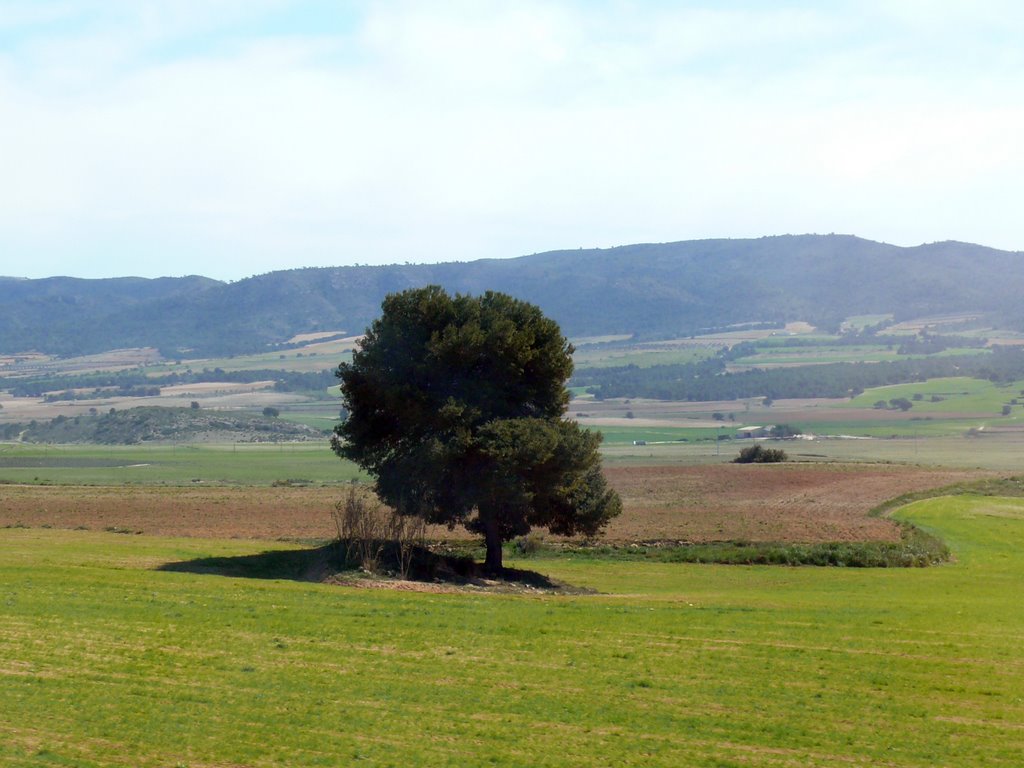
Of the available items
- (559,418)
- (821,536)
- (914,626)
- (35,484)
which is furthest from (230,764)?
(35,484)

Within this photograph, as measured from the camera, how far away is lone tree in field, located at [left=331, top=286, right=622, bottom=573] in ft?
96.7

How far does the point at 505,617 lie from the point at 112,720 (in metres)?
8.65

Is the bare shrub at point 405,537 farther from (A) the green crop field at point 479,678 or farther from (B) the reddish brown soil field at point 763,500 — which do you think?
(B) the reddish brown soil field at point 763,500

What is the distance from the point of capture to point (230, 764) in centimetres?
1052

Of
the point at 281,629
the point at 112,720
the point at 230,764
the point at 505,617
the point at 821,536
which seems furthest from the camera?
the point at 821,536

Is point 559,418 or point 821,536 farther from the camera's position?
point 821,536

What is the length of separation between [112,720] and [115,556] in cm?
1746

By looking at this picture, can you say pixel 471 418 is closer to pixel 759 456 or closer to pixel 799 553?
pixel 799 553

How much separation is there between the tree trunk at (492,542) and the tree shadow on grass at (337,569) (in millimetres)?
406

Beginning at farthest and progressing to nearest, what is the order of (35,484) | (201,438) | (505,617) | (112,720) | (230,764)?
(201,438)
(35,484)
(505,617)
(112,720)
(230,764)

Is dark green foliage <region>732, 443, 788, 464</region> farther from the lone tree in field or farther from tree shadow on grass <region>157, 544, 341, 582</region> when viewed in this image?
tree shadow on grass <region>157, 544, 341, 582</region>

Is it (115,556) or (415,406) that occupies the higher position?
(415,406)

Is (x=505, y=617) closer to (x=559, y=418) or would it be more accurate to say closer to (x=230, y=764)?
(x=230, y=764)

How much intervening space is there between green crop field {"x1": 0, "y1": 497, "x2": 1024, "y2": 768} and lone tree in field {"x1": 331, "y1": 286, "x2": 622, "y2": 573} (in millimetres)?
6956
